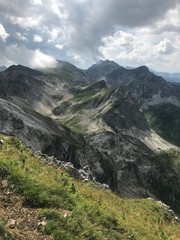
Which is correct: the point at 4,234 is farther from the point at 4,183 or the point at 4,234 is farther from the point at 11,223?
the point at 4,183

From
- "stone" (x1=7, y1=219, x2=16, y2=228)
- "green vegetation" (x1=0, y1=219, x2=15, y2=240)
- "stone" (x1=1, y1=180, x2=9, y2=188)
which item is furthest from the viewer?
"stone" (x1=1, y1=180, x2=9, y2=188)

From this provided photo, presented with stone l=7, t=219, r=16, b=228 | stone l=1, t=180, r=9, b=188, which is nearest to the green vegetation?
stone l=7, t=219, r=16, b=228

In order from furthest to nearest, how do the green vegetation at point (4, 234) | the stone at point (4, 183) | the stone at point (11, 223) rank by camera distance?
1. the stone at point (4, 183)
2. the stone at point (11, 223)
3. the green vegetation at point (4, 234)

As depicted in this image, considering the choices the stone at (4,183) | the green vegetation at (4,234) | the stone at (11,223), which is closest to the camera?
the green vegetation at (4,234)

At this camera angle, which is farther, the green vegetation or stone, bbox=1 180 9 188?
stone, bbox=1 180 9 188

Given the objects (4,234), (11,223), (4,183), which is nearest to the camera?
(4,234)

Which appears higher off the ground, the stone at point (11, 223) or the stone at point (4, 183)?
the stone at point (4, 183)

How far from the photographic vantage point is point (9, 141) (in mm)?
29609

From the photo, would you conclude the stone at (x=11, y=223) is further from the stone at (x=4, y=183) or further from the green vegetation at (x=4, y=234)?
the stone at (x=4, y=183)

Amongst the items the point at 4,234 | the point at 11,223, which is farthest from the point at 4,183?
the point at 4,234

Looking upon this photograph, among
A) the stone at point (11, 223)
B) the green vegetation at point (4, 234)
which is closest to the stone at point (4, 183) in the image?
the stone at point (11, 223)

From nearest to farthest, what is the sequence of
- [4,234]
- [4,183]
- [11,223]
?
[4,234], [11,223], [4,183]

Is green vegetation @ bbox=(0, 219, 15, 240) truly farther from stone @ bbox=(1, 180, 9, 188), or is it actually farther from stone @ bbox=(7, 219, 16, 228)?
stone @ bbox=(1, 180, 9, 188)

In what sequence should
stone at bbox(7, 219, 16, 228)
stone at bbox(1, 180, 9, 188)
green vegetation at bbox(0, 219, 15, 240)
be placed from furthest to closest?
→ stone at bbox(1, 180, 9, 188) < stone at bbox(7, 219, 16, 228) < green vegetation at bbox(0, 219, 15, 240)
